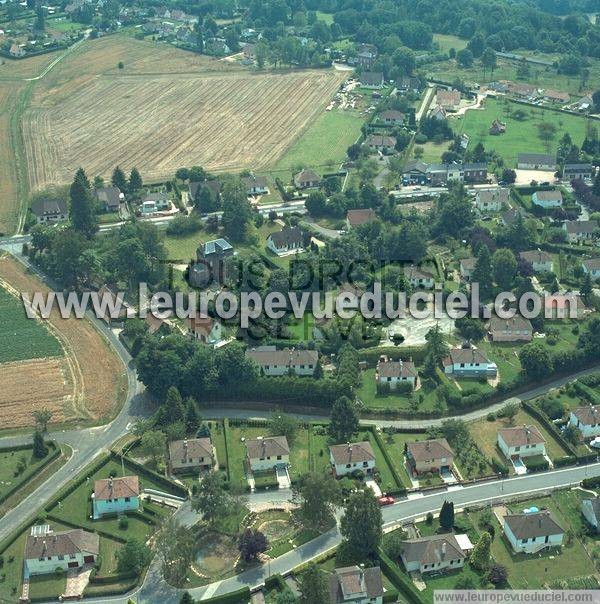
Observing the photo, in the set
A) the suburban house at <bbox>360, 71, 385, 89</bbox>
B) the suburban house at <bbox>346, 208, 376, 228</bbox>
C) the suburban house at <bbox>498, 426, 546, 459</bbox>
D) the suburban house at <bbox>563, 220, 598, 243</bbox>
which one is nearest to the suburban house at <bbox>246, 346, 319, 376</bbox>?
the suburban house at <bbox>498, 426, 546, 459</bbox>

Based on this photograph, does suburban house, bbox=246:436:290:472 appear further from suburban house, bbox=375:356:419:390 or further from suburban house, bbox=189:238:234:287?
suburban house, bbox=189:238:234:287

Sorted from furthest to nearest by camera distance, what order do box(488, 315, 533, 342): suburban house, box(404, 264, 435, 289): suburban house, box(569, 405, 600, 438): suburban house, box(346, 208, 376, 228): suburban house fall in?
box(346, 208, 376, 228): suburban house
box(404, 264, 435, 289): suburban house
box(488, 315, 533, 342): suburban house
box(569, 405, 600, 438): suburban house

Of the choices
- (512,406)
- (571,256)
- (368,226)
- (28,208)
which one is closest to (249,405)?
(512,406)

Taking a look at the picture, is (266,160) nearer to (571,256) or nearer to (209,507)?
(571,256)

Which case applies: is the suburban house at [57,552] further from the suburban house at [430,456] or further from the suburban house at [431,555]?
the suburban house at [430,456]

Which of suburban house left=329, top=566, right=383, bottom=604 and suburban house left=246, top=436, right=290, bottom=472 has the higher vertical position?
suburban house left=329, top=566, right=383, bottom=604

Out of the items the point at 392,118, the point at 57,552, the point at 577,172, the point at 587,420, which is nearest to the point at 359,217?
the point at 577,172
